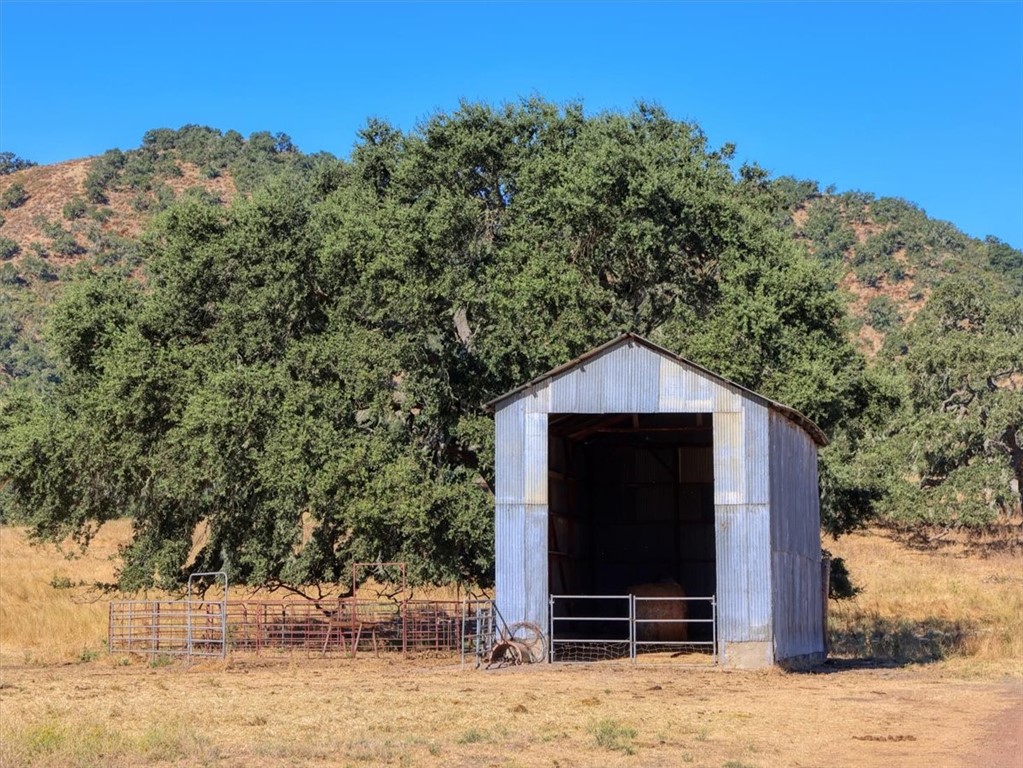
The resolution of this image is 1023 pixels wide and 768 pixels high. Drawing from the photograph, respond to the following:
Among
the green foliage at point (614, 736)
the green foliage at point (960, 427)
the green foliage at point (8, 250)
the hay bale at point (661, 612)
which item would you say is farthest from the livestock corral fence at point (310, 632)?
the green foliage at point (8, 250)

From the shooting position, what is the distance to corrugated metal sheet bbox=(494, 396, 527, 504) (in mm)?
28500

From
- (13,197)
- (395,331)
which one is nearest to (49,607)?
(395,331)

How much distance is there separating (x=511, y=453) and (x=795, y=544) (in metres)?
6.43

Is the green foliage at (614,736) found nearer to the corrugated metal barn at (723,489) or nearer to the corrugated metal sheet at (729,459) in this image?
the corrugated metal barn at (723,489)

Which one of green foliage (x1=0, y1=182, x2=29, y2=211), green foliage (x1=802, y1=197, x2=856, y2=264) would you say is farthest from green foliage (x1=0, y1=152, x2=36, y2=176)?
green foliage (x1=802, y1=197, x2=856, y2=264)

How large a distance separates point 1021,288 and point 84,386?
75.5 meters

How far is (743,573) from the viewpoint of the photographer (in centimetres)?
2742

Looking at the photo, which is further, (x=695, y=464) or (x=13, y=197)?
(x=13, y=197)

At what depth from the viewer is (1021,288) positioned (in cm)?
9525

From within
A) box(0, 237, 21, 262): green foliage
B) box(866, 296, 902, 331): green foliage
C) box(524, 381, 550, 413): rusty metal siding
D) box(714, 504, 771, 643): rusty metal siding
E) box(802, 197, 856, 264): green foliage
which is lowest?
box(714, 504, 771, 643): rusty metal siding

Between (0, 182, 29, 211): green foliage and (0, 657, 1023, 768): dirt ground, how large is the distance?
81.4m

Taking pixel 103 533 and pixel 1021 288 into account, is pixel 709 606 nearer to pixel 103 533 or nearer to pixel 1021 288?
pixel 103 533

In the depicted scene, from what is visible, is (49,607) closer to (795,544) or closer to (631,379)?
(631,379)

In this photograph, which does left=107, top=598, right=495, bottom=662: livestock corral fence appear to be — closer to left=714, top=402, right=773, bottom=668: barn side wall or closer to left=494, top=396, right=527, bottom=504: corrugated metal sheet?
left=494, top=396, right=527, bottom=504: corrugated metal sheet
